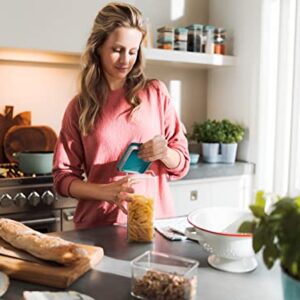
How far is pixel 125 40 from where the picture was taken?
55.0 inches

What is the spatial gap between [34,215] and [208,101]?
4.95 ft

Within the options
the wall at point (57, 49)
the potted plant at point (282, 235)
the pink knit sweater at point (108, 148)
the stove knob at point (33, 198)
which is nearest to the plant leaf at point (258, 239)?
the potted plant at point (282, 235)

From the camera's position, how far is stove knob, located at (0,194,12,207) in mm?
1916

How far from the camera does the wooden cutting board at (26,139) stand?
7.71ft

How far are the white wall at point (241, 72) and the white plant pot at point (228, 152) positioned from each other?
0.32 ft

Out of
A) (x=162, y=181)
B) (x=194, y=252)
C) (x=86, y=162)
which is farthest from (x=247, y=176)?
(x=194, y=252)

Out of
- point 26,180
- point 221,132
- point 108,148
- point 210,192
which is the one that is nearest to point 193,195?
point 210,192

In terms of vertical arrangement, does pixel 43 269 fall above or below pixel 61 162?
below

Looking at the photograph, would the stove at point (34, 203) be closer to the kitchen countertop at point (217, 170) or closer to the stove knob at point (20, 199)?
the stove knob at point (20, 199)

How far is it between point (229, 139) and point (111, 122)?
1252 millimetres

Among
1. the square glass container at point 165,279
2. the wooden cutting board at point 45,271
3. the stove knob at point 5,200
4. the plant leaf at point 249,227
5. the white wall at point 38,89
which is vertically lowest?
the stove knob at point 5,200

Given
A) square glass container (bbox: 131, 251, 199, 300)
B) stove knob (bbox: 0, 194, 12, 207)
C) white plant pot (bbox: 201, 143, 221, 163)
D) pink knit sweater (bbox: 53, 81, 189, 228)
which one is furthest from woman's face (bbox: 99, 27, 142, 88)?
white plant pot (bbox: 201, 143, 221, 163)

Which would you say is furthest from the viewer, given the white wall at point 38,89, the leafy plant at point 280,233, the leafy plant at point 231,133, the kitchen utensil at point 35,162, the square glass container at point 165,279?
the leafy plant at point 231,133

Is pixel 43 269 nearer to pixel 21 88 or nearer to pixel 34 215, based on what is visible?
pixel 34 215
